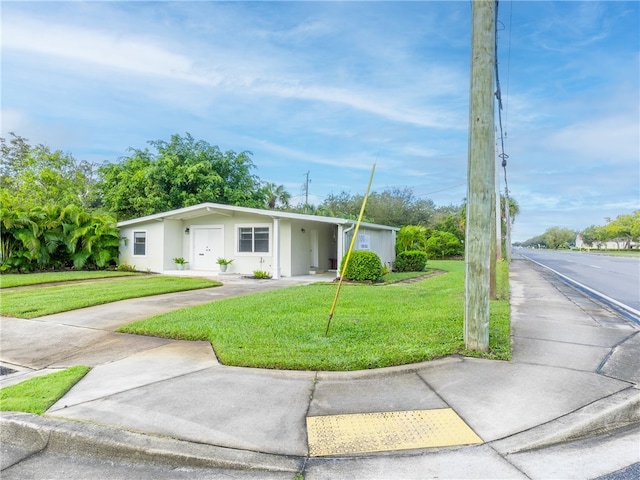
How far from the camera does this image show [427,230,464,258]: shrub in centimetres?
3556

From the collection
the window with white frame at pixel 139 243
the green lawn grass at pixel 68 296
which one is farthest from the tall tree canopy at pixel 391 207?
the green lawn grass at pixel 68 296

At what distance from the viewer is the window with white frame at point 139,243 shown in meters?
18.9

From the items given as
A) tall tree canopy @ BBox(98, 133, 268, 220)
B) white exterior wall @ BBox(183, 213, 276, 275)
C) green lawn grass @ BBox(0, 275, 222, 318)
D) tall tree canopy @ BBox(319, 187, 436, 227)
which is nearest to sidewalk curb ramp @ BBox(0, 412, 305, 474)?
green lawn grass @ BBox(0, 275, 222, 318)

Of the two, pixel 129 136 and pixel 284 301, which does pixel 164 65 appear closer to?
pixel 284 301

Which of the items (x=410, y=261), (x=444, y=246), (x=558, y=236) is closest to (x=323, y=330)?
(x=410, y=261)

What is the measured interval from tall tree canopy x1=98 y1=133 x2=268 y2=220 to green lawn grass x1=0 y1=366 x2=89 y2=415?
22393mm

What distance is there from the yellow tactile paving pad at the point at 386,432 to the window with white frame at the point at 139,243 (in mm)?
17752

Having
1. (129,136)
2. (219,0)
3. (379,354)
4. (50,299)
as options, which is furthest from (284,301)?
(129,136)

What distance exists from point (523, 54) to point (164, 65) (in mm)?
12371

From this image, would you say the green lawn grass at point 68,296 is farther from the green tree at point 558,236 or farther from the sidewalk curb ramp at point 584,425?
the green tree at point 558,236

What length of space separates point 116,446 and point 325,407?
5.70 ft

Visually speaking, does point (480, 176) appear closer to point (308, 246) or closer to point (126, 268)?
point (308, 246)

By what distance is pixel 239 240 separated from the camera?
17.5 meters

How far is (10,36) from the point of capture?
999 cm
